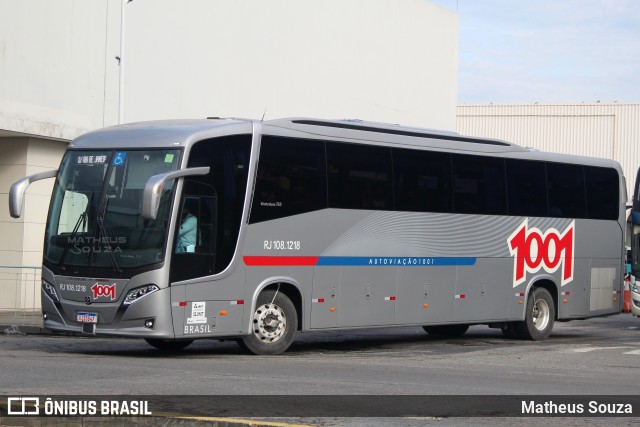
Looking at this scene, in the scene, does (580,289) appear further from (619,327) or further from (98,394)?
(98,394)

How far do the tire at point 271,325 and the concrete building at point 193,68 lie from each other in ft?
36.2

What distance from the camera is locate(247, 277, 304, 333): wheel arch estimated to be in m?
17.5

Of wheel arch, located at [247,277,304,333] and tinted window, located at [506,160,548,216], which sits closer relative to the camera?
wheel arch, located at [247,277,304,333]

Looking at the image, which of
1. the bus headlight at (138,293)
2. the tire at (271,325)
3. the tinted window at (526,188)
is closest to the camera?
the bus headlight at (138,293)

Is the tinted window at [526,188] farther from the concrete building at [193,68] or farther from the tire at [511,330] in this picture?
the concrete building at [193,68]

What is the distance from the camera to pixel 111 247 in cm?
1631

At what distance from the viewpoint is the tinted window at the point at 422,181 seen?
19.9 metres

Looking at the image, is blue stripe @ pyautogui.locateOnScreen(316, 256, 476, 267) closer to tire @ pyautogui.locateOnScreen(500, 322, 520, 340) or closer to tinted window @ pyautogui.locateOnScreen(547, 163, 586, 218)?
tire @ pyautogui.locateOnScreen(500, 322, 520, 340)

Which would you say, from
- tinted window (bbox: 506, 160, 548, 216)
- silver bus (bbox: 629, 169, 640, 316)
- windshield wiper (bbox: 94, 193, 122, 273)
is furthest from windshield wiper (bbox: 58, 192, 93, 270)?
silver bus (bbox: 629, 169, 640, 316)

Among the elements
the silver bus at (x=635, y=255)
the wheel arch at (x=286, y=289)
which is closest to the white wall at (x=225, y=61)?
the wheel arch at (x=286, y=289)

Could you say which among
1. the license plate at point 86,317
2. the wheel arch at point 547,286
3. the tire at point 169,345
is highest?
the wheel arch at point 547,286

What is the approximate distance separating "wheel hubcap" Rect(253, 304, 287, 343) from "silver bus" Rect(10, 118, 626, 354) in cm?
3

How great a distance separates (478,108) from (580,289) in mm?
44842

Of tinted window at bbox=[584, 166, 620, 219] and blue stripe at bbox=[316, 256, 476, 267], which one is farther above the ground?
tinted window at bbox=[584, 166, 620, 219]
